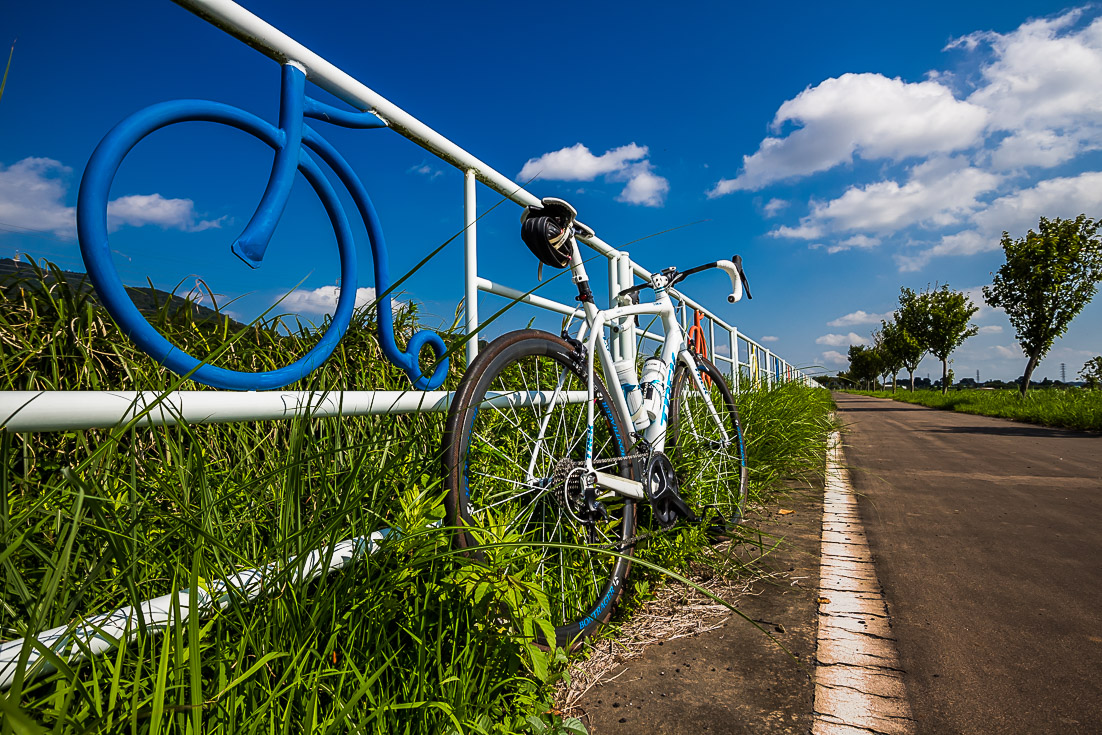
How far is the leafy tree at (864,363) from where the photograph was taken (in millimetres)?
55500

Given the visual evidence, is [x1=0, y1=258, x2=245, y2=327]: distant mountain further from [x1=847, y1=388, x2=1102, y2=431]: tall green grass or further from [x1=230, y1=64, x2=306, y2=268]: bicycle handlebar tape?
[x1=847, y1=388, x2=1102, y2=431]: tall green grass

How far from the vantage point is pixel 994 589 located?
2.01 metres

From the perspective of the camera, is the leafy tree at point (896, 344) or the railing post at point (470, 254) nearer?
the railing post at point (470, 254)

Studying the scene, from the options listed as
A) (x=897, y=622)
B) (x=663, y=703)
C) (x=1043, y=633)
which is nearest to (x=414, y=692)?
(x=663, y=703)

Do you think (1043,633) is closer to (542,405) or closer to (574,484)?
(574,484)

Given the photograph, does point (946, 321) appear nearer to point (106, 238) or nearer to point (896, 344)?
point (896, 344)

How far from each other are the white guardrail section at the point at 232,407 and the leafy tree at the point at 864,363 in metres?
61.0

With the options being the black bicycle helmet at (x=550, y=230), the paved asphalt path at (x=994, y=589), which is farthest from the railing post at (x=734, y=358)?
the black bicycle helmet at (x=550, y=230)

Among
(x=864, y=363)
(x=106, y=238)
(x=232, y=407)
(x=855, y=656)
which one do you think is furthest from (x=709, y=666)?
(x=864, y=363)

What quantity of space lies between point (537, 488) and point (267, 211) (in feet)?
3.33

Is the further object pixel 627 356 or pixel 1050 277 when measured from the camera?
pixel 1050 277

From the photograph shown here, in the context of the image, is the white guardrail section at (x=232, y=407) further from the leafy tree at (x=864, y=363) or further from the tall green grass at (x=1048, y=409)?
the leafy tree at (x=864, y=363)

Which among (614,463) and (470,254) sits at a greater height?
(470,254)

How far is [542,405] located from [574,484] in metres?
0.34
